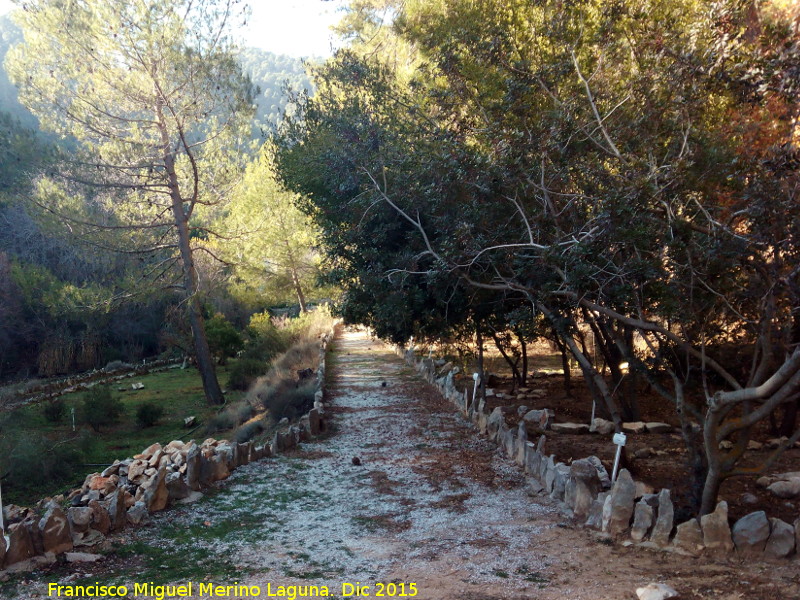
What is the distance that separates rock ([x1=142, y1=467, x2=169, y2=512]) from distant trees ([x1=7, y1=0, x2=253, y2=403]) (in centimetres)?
1212

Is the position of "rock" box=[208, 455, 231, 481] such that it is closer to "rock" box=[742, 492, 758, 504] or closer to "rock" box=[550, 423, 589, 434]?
"rock" box=[550, 423, 589, 434]

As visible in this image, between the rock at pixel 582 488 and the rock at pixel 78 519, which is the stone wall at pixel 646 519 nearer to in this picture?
the rock at pixel 582 488

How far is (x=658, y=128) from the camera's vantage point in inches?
298

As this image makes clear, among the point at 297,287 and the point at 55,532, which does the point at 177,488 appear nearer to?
the point at 55,532

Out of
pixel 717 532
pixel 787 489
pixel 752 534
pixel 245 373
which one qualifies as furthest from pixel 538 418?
pixel 245 373

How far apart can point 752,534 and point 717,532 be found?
0.24 metres

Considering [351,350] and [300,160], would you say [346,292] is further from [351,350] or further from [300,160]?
[351,350]

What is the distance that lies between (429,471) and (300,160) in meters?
6.56

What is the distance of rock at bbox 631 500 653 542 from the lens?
546 cm

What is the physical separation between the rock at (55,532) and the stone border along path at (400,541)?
12.9 inches

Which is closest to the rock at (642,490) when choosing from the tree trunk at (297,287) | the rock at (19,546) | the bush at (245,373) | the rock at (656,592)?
the rock at (656,592)

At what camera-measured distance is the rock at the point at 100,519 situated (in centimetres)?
558

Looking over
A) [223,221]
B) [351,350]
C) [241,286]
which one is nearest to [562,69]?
[223,221]

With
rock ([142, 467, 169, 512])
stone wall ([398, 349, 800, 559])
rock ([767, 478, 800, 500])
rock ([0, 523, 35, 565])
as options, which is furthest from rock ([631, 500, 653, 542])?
rock ([0, 523, 35, 565])
